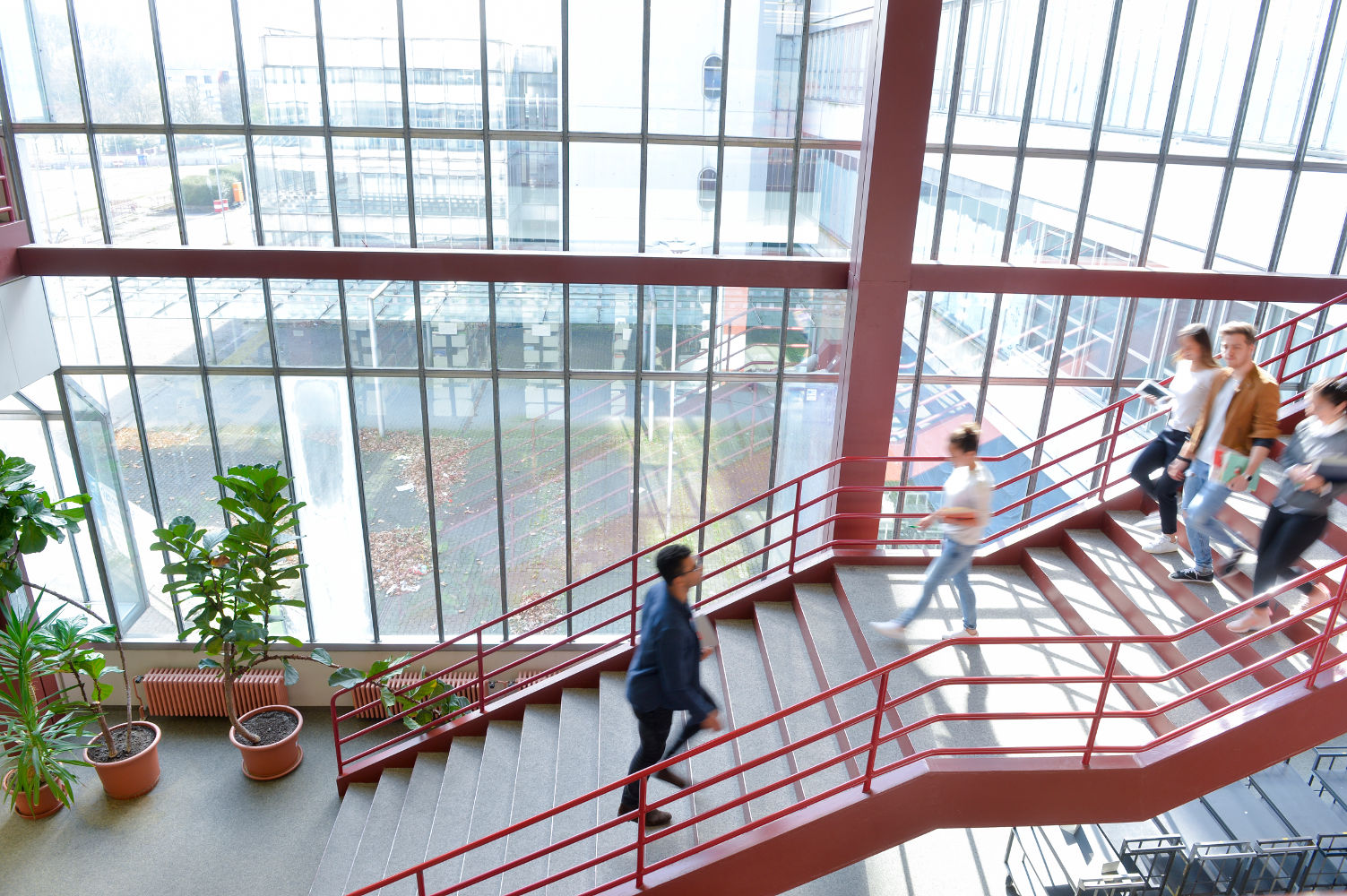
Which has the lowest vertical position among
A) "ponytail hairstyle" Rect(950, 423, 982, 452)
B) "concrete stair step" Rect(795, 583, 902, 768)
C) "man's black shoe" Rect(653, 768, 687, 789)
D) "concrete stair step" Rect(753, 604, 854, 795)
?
"man's black shoe" Rect(653, 768, 687, 789)

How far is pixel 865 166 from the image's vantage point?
6789mm

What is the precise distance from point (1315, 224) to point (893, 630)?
18.9 feet

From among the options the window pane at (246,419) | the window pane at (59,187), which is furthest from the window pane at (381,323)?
the window pane at (59,187)

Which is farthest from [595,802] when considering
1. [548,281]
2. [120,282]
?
[120,282]

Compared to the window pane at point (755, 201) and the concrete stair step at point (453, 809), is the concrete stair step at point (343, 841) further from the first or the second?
the window pane at point (755, 201)

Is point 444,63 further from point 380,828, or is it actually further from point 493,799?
point 380,828

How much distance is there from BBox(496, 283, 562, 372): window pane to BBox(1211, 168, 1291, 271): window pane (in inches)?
234

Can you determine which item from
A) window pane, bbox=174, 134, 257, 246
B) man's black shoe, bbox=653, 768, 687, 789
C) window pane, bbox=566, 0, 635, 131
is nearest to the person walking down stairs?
man's black shoe, bbox=653, 768, 687, 789

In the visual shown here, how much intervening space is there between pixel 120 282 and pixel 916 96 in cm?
686

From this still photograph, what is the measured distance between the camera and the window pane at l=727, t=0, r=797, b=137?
7.32 metres

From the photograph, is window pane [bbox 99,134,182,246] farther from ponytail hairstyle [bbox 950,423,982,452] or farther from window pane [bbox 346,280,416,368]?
ponytail hairstyle [bbox 950,423,982,452]

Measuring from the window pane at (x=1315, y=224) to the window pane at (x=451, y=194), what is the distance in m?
7.00

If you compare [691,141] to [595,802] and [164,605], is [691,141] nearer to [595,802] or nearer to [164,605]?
[595,802]

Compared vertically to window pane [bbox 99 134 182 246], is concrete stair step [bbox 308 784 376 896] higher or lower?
lower
